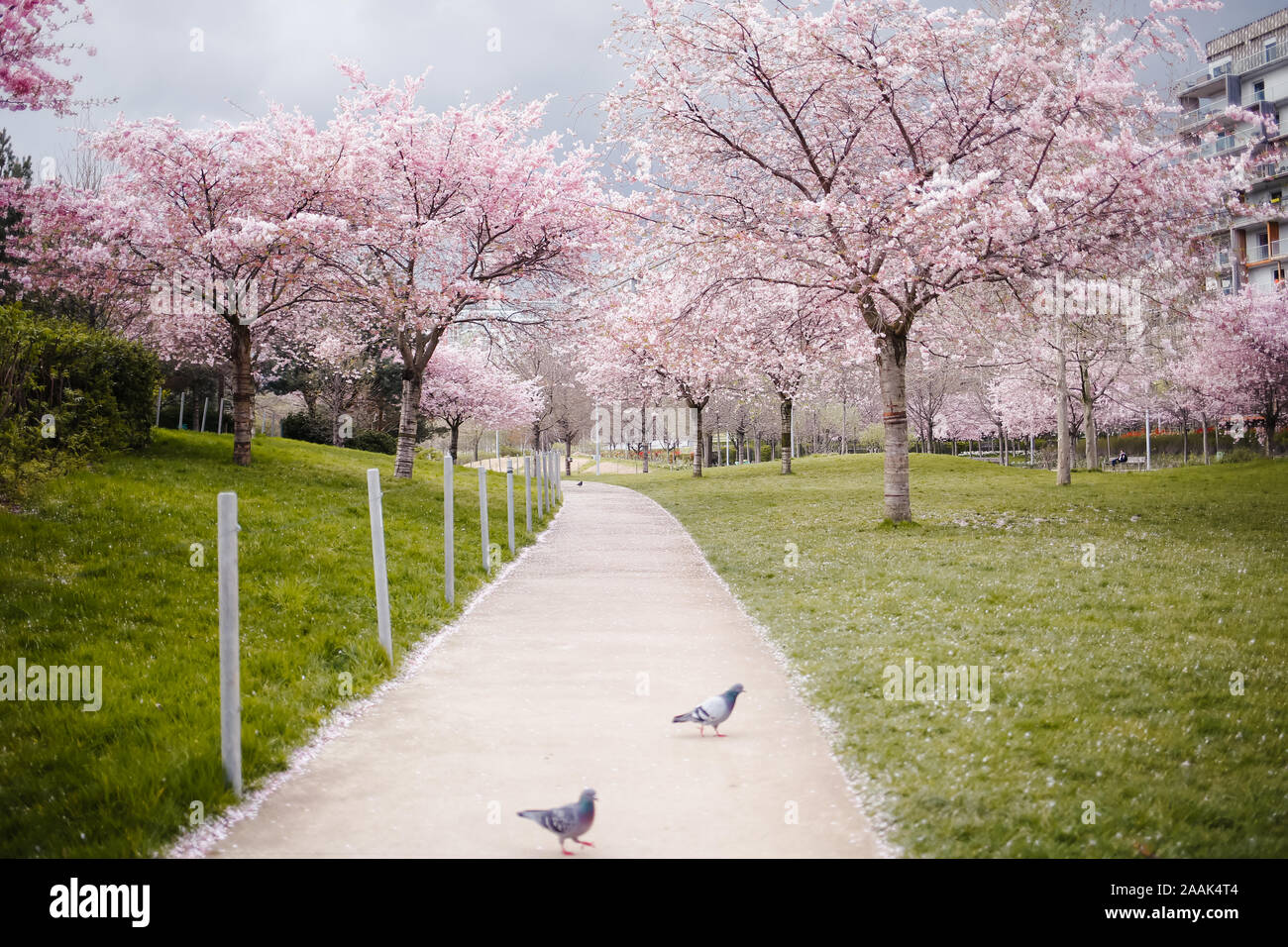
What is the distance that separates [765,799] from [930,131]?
16.5 metres

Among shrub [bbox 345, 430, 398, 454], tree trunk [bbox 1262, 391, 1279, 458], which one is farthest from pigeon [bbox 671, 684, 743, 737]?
tree trunk [bbox 1262, 391, 1279, 458]

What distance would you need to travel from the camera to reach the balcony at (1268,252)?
5206 centimetres

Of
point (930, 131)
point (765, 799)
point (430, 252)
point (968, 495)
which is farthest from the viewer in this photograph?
point (968, 495)

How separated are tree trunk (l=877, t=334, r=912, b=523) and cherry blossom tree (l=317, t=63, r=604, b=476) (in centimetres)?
891

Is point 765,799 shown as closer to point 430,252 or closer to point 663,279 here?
point 663,279

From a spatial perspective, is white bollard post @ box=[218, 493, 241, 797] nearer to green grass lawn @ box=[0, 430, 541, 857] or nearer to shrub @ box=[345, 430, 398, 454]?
green grass lawn @ box=[0, 430, 541, 857]

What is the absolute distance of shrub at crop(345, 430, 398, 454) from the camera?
46834mm

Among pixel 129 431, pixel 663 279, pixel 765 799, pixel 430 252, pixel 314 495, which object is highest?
pixel 430 252

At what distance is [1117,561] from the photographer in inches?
504

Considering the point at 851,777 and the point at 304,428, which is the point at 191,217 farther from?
the point at 304,428

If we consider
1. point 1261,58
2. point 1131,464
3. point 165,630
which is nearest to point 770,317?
point 165,630

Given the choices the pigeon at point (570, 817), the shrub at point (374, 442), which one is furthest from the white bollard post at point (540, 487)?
the shrub at point (374, 442)

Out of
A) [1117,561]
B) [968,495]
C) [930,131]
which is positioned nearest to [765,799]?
[1117,561]

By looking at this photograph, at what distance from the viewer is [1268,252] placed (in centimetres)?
5309
